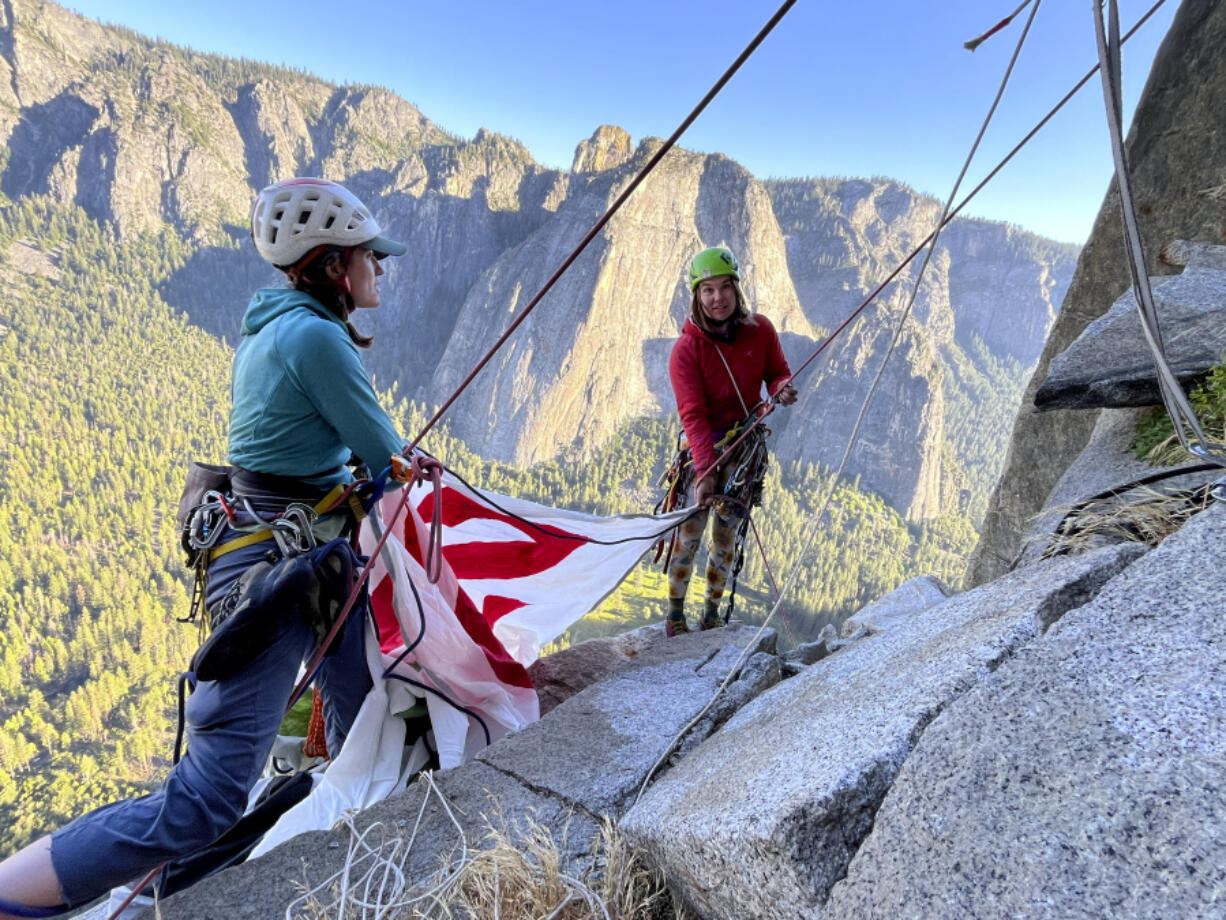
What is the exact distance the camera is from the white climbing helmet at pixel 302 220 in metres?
2.39

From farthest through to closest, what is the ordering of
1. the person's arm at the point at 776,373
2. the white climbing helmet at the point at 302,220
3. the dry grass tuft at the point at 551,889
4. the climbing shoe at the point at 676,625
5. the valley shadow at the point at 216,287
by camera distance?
1. the valley shadow at the point at 216,287
2. the climbing shoe at the point at 676,625
3. the person's arm at the point at 776,373
4. the white climbing helmet at the point at 302,220
5. the dry grass tuft at the point at 551,889

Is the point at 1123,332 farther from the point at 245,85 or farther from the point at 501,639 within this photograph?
the point at 245,85

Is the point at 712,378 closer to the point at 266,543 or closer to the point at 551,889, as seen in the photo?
the point at 266,543

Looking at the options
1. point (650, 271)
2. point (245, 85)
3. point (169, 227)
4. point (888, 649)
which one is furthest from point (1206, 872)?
point (245, 85)

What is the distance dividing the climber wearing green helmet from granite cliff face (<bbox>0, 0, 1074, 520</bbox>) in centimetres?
11091

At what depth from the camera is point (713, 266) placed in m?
3.92

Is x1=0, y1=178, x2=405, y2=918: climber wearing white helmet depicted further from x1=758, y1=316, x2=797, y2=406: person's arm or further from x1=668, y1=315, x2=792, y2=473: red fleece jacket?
x1=758, y1=316, x2=797, y2=406: person's arm

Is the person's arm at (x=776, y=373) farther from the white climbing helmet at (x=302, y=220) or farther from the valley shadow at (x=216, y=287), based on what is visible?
the valley shadow at (x=216, y=287)

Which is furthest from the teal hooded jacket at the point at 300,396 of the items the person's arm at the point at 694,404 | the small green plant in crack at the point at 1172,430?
the small green plant in crack at the point at 1172,430

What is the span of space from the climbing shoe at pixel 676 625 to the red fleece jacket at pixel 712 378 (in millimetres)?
932

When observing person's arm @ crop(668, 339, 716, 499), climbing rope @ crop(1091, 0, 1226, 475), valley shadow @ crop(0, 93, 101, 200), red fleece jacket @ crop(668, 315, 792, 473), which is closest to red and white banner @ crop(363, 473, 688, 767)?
person's arm @ crop(668, 339, 716, 499)

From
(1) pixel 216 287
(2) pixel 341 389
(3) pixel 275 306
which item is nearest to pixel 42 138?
(1) pixel 216 287

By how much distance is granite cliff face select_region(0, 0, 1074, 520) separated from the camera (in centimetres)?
11662

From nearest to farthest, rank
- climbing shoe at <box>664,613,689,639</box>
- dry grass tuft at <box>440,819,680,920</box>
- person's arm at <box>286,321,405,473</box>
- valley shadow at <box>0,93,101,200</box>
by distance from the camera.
→ 1. dry grass tuft at <box>440,819,680,920</box>
2. person's arm at <box>286,321,405,473</box>
3. climbing shoe at <box>664,613,689,639</box>
4. valley shadow at <box>0,93,101,200</box>
